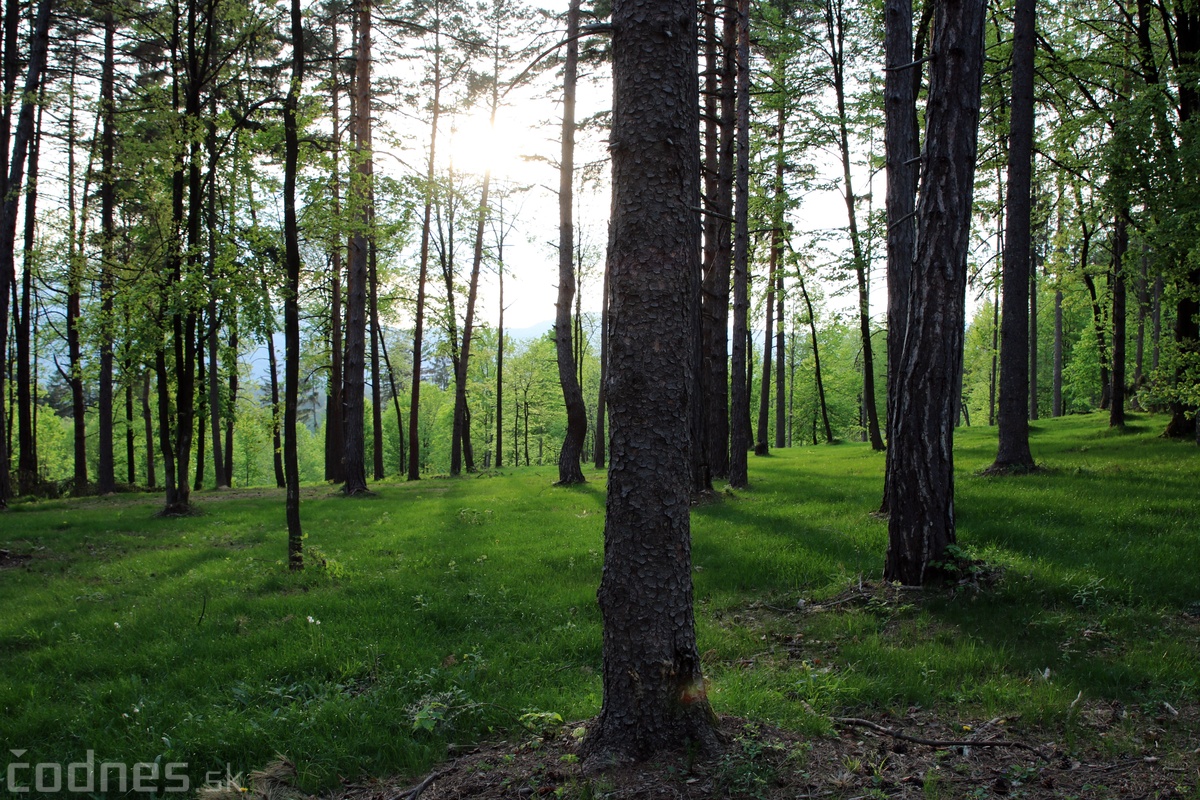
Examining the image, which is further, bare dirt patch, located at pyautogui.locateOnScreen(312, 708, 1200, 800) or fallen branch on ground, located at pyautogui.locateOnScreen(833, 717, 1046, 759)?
fallen branch on ground, located at pyautogui.locateOnScreen(833, 717, 1046, 759)

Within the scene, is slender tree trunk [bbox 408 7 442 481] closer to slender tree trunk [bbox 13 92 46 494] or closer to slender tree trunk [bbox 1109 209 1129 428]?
slender tree trunk [bbox 13 92 46 494]

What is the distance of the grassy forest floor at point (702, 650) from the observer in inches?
137

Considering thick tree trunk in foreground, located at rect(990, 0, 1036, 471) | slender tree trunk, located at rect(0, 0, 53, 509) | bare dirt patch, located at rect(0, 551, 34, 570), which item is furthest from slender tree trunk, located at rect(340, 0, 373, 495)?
thick tree trunk in foreground, located at rect(990, 0, 1036, 471)

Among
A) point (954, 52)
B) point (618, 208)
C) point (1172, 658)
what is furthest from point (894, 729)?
point (954, 52)

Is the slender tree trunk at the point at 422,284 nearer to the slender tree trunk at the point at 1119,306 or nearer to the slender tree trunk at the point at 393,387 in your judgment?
the slender tree trunk at the point at 393,387

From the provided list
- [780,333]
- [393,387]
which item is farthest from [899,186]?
[393,387]

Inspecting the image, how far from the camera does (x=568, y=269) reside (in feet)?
53.5

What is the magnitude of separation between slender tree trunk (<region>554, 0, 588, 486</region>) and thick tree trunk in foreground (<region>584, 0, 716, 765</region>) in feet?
40.2

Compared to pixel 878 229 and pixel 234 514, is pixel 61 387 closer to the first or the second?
pixel 234 514

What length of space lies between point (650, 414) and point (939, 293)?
13.3ft

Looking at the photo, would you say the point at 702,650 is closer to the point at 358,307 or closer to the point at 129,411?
the point at 358,307

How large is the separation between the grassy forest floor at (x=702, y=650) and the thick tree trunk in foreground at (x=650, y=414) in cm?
29

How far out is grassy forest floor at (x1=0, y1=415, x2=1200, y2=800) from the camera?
11.5 feet

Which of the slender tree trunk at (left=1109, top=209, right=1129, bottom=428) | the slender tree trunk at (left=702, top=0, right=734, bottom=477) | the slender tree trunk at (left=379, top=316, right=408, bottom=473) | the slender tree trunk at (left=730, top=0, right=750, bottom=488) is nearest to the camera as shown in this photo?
the slender tree trunk at (left=730, top=0, right=750, bottom=488)
